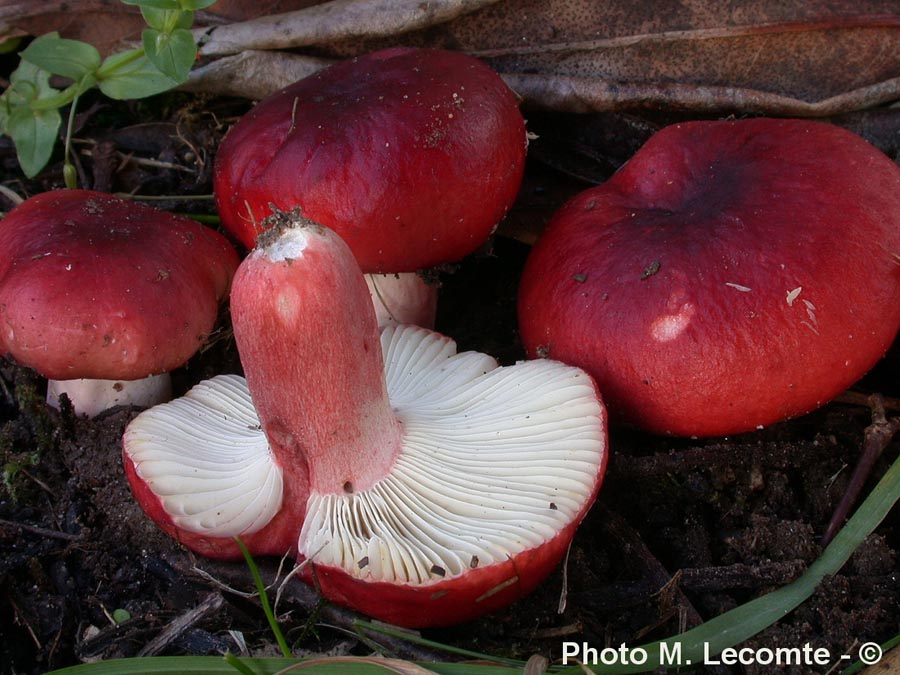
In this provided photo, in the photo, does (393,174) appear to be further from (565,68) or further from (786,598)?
(786,598)

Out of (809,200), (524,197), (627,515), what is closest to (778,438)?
(627,515)

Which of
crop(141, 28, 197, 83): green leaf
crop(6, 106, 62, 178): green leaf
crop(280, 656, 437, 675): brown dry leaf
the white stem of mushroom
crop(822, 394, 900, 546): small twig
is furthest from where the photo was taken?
crop(6, 106, 62, 178): green leaf

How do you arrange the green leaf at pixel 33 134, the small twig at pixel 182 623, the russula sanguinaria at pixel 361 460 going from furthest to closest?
the green leaf at pixel 33 134, the small twig at pixel 182 623, the russula sanguinaria at pixel 361 460

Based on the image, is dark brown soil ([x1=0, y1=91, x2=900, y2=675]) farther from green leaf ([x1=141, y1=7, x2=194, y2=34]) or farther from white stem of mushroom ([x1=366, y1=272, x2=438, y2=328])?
green leaf ([x1=141, y1=7, x2=194, y2=34])

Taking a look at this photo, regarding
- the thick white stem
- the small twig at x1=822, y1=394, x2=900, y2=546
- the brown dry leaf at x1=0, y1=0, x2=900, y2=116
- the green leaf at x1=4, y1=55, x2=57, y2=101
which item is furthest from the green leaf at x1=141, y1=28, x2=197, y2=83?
the small twig at x1=822, y1=394, x2=900, y2=546

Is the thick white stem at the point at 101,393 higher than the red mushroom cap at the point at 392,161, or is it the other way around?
the red mushroom cap at the point at 392,161

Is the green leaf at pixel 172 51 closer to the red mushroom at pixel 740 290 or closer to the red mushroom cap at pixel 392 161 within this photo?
the red mushroom cap at pixel 392 161

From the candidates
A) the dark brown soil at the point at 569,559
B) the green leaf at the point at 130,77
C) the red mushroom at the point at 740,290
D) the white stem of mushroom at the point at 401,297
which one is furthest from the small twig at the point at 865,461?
the green leaf at the point at 130,77
